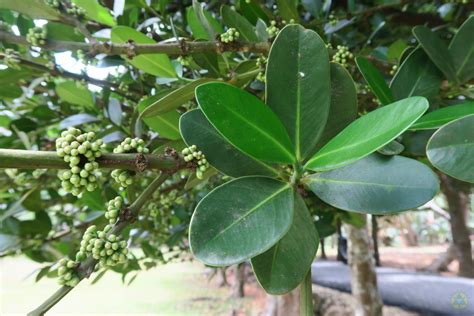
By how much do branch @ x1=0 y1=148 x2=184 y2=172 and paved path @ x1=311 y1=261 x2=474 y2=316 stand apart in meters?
2.55

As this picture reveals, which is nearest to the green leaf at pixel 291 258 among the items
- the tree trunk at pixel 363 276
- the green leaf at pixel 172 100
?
the green leaf at pixel 172 100

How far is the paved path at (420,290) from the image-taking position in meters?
2.40

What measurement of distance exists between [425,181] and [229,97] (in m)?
0.21

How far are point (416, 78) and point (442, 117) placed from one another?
0.63 ft


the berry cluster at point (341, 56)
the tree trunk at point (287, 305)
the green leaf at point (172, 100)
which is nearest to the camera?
the green leaf at point (172, 100)

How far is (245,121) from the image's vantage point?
0.38 metres

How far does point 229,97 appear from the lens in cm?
37

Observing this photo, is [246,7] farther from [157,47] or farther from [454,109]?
[454,109]

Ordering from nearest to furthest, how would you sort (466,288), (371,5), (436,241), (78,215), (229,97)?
1. (229,97)
2. (371,5)
3. (78,215)
4. (466,288)
5. (436,241)

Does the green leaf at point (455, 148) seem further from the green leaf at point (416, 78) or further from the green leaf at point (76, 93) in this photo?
the green leaf at point (76, 93)

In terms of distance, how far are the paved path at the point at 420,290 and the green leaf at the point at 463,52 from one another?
2197mm

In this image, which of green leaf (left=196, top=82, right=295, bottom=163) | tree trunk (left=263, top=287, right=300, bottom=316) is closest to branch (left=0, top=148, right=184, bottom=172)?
green leaf (left=196, top=82, right=295, bottom=163)

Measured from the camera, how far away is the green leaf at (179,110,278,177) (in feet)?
1.49

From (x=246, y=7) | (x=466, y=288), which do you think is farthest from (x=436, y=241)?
(x=246, y=7)
